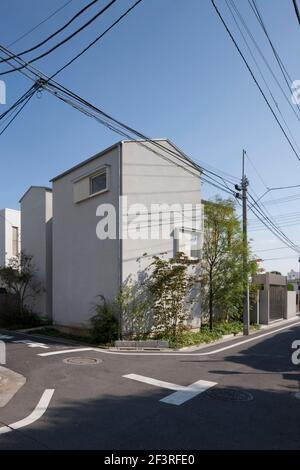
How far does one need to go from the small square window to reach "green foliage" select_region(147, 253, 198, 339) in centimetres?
318

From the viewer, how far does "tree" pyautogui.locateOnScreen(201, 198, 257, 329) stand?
634 inches

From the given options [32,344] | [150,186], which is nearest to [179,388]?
[32,344]

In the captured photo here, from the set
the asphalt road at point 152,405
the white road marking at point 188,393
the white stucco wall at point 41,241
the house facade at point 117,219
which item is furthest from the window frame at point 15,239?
the white road marking at point 188,393

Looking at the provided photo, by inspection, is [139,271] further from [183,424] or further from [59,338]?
[183,424]

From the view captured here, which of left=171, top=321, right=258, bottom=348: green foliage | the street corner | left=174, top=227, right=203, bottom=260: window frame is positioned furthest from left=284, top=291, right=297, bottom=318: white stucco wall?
the street corner

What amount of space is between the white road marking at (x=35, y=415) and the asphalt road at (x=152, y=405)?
0.19ft

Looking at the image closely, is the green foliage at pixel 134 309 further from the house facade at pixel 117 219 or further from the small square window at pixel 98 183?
the small square window at pixel 98 183

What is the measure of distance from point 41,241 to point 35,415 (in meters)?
12.9

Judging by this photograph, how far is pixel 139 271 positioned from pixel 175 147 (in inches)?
197

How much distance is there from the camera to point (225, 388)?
24.2 feet

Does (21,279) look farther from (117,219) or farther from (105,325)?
(117,219)

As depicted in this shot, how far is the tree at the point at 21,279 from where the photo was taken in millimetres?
17500

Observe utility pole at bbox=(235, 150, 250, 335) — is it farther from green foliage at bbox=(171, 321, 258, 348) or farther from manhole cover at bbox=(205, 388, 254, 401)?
manhole cover at bbox=(205, 388, 254, 401)
